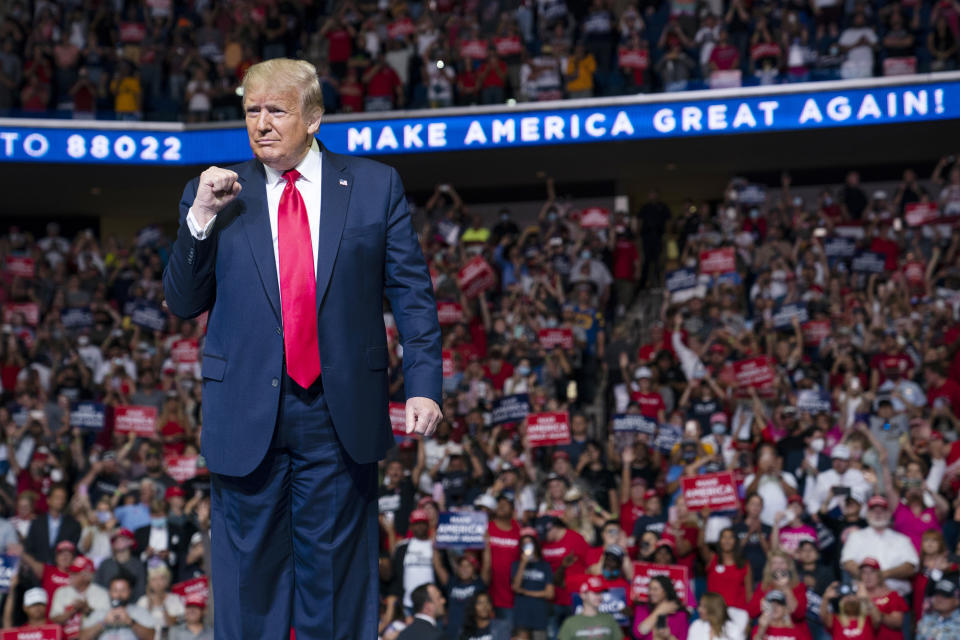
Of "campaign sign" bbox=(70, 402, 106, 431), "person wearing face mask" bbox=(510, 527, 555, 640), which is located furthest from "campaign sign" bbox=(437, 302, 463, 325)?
"person wearing face mask" bbox=(510, 527, 555, 640)

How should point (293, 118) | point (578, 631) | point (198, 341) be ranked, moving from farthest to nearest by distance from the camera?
point (198, 341) → point (578, 631) → point (293, 118)

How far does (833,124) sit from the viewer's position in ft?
43.7

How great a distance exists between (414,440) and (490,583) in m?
1.78

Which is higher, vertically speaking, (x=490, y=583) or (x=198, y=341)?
(x=198, y=341)

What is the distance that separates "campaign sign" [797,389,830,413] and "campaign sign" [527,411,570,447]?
1.87 m

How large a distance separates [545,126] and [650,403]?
15.1 ft

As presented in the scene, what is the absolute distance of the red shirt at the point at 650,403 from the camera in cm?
1034

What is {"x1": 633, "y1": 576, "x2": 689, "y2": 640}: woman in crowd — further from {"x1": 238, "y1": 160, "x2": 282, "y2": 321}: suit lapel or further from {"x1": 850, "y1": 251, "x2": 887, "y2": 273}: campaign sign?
{"x1": 238, "y1": 160, "x2": 282, "y2": 321}: suit lapel

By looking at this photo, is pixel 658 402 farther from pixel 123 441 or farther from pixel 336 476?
pixel 336 476

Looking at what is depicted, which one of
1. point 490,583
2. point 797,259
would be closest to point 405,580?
point 490,583

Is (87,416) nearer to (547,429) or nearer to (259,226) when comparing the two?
(547,429)

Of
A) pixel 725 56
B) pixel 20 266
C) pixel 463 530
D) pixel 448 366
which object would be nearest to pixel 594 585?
pixel 463 530

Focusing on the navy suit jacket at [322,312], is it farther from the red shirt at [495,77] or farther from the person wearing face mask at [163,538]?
the red shirt at [495,77]

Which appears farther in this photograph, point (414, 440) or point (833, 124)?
point (833, 124)
